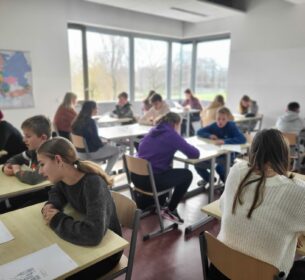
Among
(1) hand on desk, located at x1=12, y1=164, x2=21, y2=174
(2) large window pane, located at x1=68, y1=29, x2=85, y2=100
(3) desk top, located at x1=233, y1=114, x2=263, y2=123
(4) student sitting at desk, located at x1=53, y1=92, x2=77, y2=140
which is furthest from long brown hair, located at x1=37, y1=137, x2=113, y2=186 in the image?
(2) large window pane, located at x1=68, y1=29, x2=85, y2=100

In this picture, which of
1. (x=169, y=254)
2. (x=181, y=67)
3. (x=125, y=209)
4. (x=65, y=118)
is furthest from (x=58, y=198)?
(x=181, y=67)

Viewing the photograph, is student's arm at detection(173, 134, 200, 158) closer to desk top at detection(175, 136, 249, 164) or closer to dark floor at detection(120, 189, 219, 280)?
desk top at detection(175, 136, 249, 164)

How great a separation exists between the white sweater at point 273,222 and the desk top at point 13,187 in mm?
1349

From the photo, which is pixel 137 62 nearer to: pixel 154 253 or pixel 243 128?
pixel 243 128

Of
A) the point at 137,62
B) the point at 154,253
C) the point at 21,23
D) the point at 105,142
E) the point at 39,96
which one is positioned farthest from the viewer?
the point at 137,62

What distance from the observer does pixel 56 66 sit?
5797mm

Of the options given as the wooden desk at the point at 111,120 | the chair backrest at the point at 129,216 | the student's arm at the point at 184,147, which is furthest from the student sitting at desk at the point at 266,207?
the wooden desk at the point at 111,120

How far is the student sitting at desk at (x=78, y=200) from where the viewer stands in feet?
4.27

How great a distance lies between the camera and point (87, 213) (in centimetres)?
134

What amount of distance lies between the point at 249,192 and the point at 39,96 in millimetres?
5227

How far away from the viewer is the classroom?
1282 millimetres

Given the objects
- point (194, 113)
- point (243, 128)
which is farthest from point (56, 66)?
point (243, 128)

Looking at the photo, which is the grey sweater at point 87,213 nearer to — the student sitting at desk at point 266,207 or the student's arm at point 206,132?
the student sitting at desk at point 266,207

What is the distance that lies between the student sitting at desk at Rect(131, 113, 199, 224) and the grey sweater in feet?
4.15
